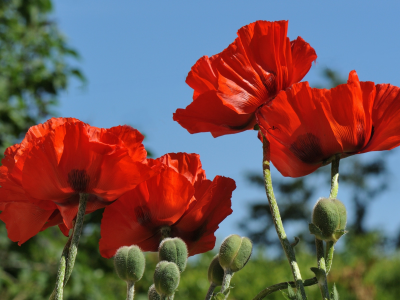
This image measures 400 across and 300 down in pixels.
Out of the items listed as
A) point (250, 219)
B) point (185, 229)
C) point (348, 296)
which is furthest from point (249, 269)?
point (250, 219)

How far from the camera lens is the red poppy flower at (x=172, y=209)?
0.67 meters

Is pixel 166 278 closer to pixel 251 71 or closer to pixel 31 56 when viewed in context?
pixel 251 71

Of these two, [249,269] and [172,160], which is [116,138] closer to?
[172,160]

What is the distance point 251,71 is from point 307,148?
0.13 m

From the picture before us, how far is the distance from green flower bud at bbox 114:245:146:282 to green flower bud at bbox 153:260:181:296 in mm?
49

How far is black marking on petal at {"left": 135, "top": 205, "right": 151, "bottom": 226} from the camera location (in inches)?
27.3

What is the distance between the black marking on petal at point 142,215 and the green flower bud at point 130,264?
89 millimetres

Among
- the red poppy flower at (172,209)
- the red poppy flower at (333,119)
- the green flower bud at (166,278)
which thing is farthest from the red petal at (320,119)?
the green flower bud at (166,278)

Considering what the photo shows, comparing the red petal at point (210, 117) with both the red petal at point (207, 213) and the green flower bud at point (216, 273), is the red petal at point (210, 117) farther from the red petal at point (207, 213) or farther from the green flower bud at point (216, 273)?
the green flower bud at point (216, 273)

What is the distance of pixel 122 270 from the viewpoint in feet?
1.98

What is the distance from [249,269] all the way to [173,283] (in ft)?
13.4

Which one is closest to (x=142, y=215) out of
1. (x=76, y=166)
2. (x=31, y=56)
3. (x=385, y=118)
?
(x=76, y=166)

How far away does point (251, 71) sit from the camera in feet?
2.31

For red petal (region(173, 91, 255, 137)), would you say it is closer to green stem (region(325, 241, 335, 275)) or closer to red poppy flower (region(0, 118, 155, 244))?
red poppy flower (region(0, 118, 155, 244))
